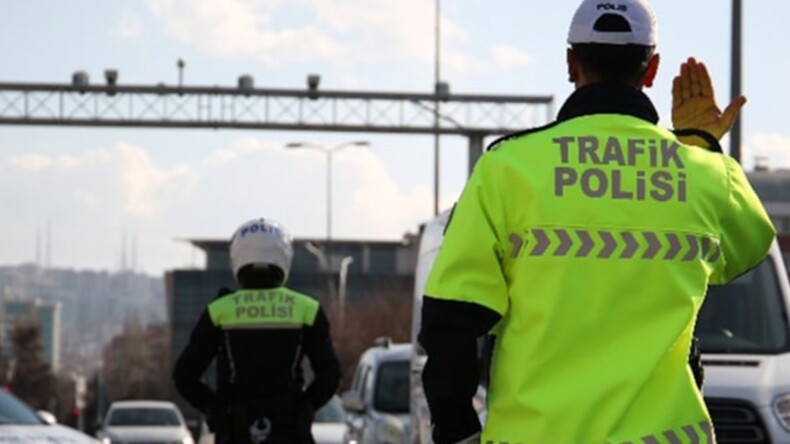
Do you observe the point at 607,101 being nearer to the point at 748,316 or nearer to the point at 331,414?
the point at 748,316

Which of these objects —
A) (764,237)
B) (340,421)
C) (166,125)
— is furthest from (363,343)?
(764,237)

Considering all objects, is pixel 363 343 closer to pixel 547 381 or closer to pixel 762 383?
pixel 762 383

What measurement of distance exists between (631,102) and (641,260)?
0.41 meters

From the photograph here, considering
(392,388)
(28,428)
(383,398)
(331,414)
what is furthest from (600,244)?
(331,414)

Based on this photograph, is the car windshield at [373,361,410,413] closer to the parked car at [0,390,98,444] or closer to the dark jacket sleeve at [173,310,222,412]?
the parked car at [0,390,98,444]

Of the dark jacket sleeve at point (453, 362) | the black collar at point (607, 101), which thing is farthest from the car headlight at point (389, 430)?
the dark jacket sleeve at point (453, 362)

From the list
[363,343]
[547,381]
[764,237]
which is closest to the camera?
[547,381]

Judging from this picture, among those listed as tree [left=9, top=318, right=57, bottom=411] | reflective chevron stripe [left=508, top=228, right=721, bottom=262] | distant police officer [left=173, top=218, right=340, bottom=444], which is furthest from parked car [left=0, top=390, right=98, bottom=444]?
tree [left=9, top=318, right=57, bottom=411]

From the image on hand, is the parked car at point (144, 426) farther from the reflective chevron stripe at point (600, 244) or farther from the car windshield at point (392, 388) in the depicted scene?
the reflective chevron stripe at point (600, 244)

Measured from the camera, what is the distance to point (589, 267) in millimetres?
5289

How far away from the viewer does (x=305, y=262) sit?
171 meters

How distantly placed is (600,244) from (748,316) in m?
8.41

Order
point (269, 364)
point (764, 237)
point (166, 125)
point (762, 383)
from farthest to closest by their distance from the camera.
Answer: point (166, 125) < point (762, 383) < point (269, 364) < point (764, 237)

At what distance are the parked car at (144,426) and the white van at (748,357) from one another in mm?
28394
